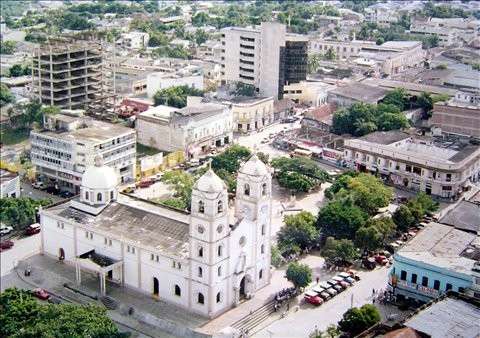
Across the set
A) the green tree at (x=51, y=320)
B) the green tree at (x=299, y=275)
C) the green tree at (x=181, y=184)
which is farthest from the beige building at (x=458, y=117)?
the green tree at (x=51, y=320)

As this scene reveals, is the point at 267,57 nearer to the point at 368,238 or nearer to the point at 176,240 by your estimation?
the point at 368,238

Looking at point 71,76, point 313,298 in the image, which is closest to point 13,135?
point 71,76

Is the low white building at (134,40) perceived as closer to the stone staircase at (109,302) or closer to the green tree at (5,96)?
the green tree at (5,96)

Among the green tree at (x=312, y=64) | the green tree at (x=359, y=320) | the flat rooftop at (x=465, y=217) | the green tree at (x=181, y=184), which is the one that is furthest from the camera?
the green tree at (x=312, y=64)

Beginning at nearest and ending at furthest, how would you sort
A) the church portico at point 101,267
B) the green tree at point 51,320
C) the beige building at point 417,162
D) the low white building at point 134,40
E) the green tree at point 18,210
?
the green tree at point 51,320 → the church portico at point 101,267 → the green tree at point 18,210 → the beige building at point 417,162 → the low white building at point 134,40

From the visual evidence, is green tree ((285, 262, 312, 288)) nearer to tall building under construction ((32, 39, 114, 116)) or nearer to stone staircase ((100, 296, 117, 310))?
stone staircase ((100, 296, 117, 310))
